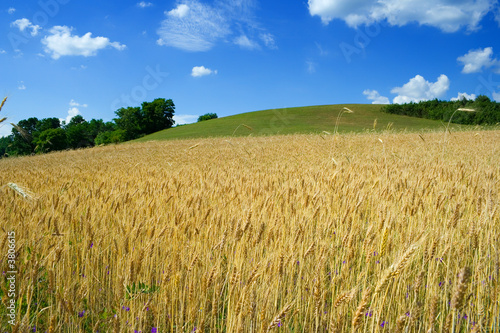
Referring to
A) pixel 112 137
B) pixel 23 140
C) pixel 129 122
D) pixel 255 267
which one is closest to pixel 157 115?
pixel 129 122

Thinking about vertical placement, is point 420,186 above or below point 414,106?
below

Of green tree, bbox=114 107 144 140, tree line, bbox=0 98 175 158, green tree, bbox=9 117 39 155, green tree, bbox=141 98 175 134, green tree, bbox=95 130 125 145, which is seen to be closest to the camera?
green tree, bbox=9 117 39 155

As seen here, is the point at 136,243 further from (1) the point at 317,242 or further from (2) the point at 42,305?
(1) the point at 317,242

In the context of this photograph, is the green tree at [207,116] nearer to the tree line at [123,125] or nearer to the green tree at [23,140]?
the tree line at [123,125]

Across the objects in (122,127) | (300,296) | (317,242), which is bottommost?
(300,296)

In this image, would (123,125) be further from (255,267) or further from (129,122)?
(255,267)

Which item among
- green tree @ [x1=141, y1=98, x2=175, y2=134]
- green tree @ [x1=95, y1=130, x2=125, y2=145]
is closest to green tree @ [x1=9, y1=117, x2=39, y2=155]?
green tree @ [x1=95, y1=130, x2=125, y2=145]


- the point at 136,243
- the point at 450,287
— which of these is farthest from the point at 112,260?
the point at 450,287

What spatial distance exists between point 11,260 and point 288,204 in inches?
85.2

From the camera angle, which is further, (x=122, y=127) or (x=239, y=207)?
(x=122, y=127)

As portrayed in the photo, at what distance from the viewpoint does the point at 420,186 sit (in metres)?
3.66

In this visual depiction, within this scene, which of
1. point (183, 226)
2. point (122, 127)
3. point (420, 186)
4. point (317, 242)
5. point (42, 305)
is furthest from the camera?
point (122, 127)

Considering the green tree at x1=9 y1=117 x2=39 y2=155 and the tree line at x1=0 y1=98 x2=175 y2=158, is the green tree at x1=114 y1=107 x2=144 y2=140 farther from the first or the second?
the green tree at x1=9 y1=117 x2=39 y2=155

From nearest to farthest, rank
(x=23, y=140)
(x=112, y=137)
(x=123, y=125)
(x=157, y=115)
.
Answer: (x=23, y=140)
(x=112, y=137)
(x=123, y=125)
(x=157, y=115)
